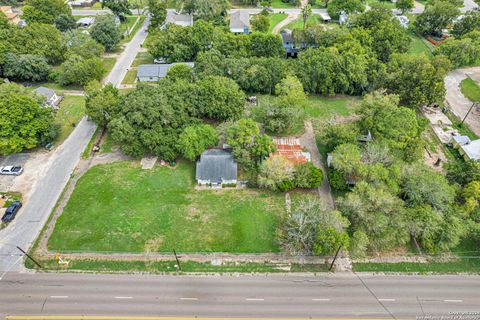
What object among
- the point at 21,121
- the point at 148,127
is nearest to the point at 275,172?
the point at 148,127

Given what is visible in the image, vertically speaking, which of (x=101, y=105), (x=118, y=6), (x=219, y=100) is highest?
(x=118, y=6)

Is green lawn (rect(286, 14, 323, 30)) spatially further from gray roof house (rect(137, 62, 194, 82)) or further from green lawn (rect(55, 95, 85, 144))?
green lawn (rect(55, 95, 85, 144))

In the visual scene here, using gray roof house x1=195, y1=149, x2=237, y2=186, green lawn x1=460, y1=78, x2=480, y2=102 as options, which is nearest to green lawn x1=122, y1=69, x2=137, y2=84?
gray roof house x1=195, y1=149, x2=237, y2=186

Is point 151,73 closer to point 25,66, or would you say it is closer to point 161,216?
point 25,66

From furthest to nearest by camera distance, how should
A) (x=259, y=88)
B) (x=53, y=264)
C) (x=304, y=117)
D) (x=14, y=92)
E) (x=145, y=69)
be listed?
1. (x=145, y=69)
2. (x=259, y=88)
3. (x=304, y=117)
4. (x=14, y=92)
5. (x=53, y=264)

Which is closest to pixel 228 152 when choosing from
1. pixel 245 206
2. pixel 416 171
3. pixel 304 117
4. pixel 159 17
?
pixel 245 206

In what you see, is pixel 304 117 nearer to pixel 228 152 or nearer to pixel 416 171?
pixel 228 152

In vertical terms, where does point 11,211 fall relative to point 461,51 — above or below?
below
